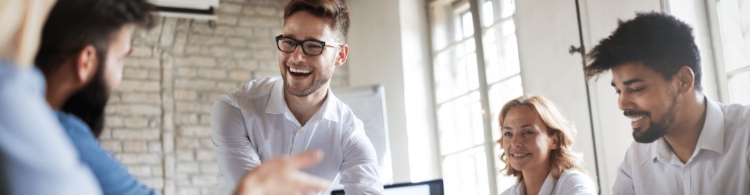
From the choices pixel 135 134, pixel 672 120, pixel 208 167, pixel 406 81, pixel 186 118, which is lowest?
pixel 208 167

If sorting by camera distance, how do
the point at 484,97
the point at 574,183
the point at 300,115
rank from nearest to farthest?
the point at 574,183 < the point at 300,115 < the point at 484,97

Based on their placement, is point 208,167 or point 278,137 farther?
point 208,167

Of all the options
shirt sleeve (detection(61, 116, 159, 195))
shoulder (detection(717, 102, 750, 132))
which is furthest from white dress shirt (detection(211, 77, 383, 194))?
shirt sleeve (detection(61, 116, 159, 195))

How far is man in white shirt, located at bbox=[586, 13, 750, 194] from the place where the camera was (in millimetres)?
1711

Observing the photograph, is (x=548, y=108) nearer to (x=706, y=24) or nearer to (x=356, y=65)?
(x=706, y=24)

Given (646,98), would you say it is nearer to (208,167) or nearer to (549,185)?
(549,185)

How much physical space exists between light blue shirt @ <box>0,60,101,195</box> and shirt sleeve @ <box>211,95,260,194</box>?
143cm

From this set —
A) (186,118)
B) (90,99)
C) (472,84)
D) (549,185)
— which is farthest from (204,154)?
(90,99)

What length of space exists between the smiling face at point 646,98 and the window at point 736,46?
20cm

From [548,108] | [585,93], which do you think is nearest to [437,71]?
[585,93]

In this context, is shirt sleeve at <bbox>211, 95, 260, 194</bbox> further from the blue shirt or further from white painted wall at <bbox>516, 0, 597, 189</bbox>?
white painted wall at <bbox>516, 0, 597, 189</bbox>

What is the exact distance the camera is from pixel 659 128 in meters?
1.86

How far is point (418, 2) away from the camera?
4.68 m

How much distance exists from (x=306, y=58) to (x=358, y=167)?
1.47 ft
